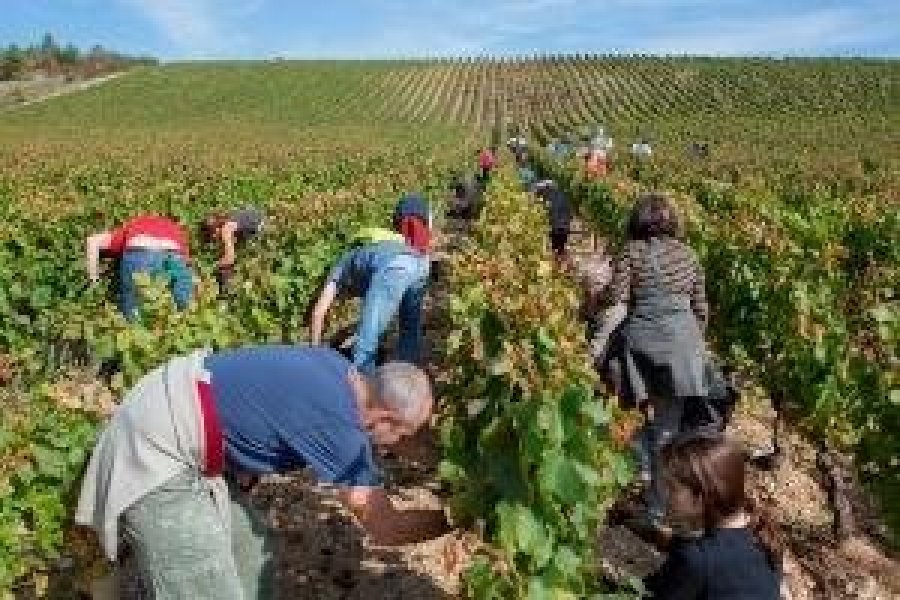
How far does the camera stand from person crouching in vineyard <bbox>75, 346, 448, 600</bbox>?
154 inches

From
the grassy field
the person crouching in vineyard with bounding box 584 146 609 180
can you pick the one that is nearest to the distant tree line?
the grassy field

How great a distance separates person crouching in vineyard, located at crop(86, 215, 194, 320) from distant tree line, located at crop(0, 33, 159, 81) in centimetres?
10240

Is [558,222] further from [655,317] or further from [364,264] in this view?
[655,317]

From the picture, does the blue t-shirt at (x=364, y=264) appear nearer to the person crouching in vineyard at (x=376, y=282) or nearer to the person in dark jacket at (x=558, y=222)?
the person crouching in vineyard at (x=376, y=282)

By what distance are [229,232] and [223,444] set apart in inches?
273

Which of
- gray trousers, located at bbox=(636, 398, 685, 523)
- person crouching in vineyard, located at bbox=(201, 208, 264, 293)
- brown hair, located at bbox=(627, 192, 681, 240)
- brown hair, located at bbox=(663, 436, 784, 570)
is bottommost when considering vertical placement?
gray trousers, located at bbox=(636, 398, 685, 523)

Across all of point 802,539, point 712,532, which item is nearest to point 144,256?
point 802,539

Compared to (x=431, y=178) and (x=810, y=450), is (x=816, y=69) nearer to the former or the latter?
(x=431, y=178)

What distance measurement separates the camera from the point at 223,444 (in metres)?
4.05

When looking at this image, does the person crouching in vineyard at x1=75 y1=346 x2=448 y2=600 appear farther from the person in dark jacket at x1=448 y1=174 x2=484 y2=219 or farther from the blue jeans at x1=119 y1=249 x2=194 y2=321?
the person in dark jacket at x1=448 y1=174 x2=484 y2=219

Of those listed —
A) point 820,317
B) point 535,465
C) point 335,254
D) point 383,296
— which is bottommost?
point 335,254

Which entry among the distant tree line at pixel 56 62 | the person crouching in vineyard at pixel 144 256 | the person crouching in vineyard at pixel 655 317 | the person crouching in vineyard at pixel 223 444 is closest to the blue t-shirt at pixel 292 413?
the person crouching in vineyard at pixel 223 444

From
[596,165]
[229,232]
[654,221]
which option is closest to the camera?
[654,221]

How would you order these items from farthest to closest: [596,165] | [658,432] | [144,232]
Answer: [596,165] < [144,232] < [658,432]
